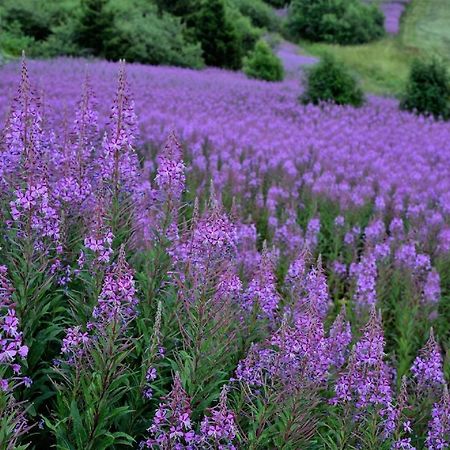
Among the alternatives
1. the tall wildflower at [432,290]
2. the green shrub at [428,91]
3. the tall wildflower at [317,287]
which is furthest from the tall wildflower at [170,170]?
the green shrub at [428,91]

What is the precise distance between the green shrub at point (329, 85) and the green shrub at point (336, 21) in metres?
20.6

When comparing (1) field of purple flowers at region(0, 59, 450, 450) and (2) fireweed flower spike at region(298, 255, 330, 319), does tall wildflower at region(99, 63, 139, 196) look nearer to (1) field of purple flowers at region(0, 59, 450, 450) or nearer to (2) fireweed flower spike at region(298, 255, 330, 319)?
(1) field of purple flowers at region(0, 59, 450, 450)

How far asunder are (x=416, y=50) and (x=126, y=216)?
29734mm

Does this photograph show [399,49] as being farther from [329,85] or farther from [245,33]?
[329,85]

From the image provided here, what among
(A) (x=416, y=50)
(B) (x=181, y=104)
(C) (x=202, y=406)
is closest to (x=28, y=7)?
(B) (x=181, y=104)

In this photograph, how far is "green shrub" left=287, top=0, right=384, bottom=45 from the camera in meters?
34.8

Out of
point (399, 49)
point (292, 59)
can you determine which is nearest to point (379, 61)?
point (399, 49)

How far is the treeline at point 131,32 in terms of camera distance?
64.7 ft

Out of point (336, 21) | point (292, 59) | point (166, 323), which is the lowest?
A: point (292, 59)

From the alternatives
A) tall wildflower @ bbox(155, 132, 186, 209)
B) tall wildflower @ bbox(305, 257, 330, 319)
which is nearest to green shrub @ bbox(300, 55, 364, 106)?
tall wildflower @ bbox(305, 257, 330, 319)

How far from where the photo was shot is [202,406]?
9.18 ft

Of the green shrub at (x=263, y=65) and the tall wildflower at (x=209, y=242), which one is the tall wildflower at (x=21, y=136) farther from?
the green shrub at (x=263, y=65)

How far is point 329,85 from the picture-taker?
48.9 feet

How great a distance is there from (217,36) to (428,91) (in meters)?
10.1
